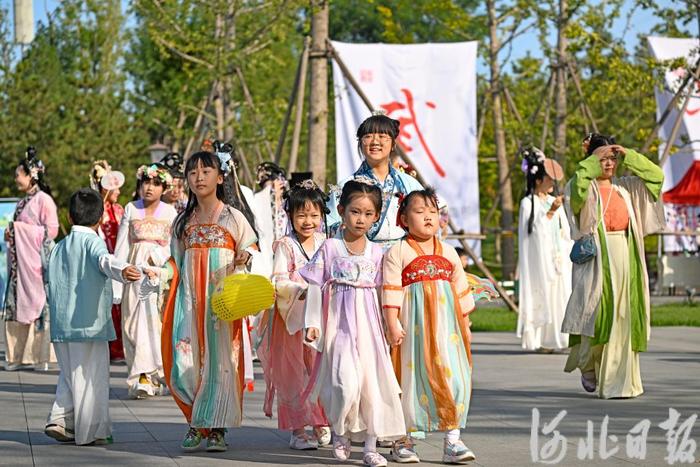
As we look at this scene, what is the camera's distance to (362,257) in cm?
660

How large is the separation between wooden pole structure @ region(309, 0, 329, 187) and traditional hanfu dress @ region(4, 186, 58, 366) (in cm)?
493

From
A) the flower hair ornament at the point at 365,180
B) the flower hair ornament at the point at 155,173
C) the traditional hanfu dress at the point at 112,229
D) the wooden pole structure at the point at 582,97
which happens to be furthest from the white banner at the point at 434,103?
the flower hair ornament at the point at 365,180

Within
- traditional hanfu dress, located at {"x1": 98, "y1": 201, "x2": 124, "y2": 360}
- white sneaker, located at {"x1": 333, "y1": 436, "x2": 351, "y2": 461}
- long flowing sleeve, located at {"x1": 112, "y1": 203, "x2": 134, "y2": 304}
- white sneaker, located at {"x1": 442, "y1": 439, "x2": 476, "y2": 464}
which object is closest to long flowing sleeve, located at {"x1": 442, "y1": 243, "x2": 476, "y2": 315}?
white sneaker, located at {"x1": 442, "y1": 439, "x2": 476, "y2": 464}

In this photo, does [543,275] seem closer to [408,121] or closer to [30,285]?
[408,121]

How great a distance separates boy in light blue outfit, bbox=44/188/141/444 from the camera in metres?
7.12

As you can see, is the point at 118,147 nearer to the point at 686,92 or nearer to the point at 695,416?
the point at 686,92

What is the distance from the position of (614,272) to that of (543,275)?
4.01 metres

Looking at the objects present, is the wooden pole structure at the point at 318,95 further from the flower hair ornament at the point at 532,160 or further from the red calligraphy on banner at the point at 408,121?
the flower hair ornament at the point at 532,160

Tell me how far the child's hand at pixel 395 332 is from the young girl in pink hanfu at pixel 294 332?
1.72 ft

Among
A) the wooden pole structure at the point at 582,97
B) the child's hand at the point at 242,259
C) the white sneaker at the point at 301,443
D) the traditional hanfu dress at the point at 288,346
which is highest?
the wooden pole structure at the point at 582,97

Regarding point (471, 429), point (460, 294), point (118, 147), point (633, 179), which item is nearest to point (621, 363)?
point (633, 179)

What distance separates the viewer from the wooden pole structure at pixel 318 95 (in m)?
16.5

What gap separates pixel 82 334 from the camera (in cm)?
709

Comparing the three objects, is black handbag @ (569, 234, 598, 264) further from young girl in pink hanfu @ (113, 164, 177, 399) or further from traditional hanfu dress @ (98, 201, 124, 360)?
traditional hanfu dress @ (98, 201, 124, 360)
